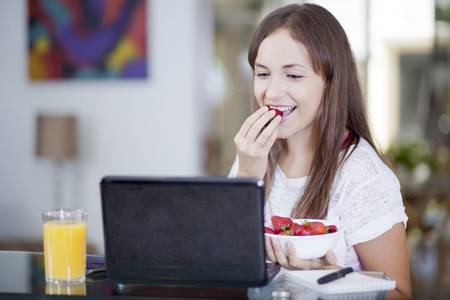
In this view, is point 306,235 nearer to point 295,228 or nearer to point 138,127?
point 295,228

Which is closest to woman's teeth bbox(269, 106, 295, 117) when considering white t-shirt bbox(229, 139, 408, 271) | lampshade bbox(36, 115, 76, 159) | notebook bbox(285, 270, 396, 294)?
white t-shirt bbox(229, 139, 408, 271)

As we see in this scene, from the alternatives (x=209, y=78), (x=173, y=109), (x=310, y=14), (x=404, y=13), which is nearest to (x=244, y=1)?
(x=209, y=78)

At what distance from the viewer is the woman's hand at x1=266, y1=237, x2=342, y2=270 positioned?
1234 mm

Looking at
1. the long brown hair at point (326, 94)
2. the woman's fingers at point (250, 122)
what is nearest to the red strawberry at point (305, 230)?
the long brown hair at point (326, 94)

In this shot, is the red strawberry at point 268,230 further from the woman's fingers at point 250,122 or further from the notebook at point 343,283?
the woman's fingers at point 250,122

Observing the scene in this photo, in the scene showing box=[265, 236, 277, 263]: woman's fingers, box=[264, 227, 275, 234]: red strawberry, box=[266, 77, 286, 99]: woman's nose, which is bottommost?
box=[265, 236, 277, 263]: woman's fingers

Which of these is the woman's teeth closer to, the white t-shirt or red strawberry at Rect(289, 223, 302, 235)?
the white t-shirt

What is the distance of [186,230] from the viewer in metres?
1.08

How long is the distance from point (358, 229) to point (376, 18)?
15.3ft

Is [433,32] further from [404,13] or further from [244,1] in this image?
[244,1]

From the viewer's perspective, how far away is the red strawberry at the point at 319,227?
4.17ft

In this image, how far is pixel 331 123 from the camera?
168 centimetres

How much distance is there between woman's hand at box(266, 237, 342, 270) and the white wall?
3353 mm

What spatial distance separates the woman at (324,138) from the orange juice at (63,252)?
607 mm
